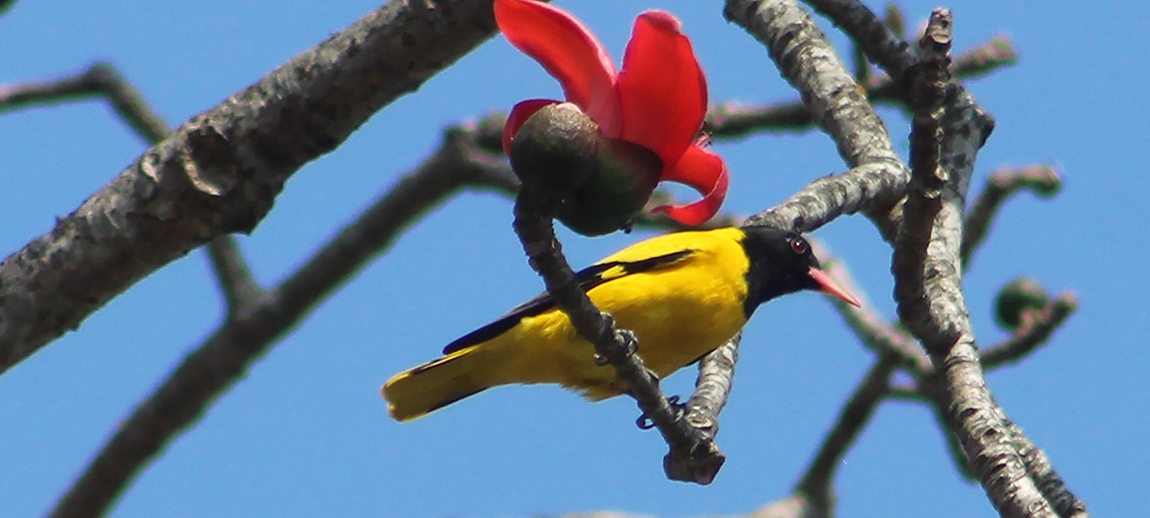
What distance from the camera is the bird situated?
15.4 feet

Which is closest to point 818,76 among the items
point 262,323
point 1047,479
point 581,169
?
point 1047,479

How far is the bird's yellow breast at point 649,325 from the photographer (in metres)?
4.66

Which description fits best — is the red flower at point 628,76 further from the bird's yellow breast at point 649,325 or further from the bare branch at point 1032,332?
the bare branch at point 1032,332

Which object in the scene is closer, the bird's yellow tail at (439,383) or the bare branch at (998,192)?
the bird's yellow tail at (439,383)

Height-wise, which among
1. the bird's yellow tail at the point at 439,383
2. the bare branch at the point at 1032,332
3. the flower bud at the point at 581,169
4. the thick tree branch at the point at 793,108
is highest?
the thick tree branch at the point at 793,108

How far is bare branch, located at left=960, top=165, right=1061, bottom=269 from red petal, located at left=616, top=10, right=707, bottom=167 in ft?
10.4

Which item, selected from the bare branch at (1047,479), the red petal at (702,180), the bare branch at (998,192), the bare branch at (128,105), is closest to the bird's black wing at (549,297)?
the bare branch at (998,192)

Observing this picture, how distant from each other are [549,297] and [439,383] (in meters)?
0.70

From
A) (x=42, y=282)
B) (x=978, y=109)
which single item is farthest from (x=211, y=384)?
(x=978, y=109)

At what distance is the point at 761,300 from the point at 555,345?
1041mm

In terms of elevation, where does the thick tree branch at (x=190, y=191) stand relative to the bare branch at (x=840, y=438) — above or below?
below

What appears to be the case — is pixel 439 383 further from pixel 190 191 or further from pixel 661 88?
pixel 661 88

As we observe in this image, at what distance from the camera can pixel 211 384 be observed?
561 cm

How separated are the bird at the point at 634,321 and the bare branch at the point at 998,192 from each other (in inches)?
26.8
